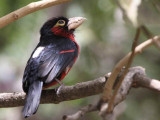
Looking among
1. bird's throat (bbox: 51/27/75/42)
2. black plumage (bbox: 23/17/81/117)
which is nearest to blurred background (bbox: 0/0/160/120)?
bird's throat (bbox: 51/27/75/42)

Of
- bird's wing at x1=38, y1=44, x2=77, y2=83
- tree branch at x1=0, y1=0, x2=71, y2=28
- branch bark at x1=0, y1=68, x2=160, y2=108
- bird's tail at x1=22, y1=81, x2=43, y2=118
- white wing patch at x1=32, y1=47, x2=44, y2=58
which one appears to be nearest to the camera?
tree branch at x1=0, y1=0, x2=71, y2=28

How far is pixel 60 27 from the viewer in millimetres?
4762

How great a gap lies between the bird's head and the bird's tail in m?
1.29

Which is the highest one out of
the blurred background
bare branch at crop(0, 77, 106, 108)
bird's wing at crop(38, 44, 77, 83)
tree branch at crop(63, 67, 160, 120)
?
tree branch at crop(63, 67, 160, 120)

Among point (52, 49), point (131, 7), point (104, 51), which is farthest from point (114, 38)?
point (131, 7)

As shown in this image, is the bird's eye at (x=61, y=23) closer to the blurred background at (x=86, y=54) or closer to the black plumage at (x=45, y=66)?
the black plumage at (x=45, y=66)

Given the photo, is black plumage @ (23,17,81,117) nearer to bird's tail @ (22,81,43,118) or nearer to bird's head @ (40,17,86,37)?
bird's tail @ (22,81,43,118)

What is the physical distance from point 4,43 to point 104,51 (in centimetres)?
192

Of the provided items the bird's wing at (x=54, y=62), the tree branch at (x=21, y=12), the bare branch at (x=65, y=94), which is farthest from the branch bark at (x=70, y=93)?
the tree branch at (x=21, y=12)

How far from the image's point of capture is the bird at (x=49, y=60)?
3449mm

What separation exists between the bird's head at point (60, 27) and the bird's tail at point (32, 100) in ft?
4.24

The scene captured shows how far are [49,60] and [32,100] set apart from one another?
70cm

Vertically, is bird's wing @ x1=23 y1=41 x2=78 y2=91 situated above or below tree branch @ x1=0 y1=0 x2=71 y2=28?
below

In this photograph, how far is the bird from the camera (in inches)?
136
